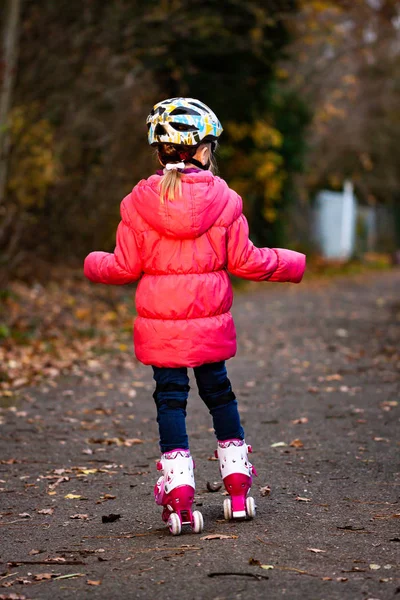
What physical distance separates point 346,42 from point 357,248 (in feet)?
32.2

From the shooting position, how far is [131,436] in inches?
281

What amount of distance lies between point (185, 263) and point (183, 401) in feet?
2.01

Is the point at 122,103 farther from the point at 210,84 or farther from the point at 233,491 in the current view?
the point at 233,491

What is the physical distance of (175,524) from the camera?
449 cm

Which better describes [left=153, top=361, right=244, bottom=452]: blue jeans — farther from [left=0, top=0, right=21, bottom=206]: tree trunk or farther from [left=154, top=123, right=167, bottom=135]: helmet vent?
[left=0, top=0, right=21, bottom=206]: tree trunk

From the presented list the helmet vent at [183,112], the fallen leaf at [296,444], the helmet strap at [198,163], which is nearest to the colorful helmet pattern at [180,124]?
the helmet vent at [183,112]

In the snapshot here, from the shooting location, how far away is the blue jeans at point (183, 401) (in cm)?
465

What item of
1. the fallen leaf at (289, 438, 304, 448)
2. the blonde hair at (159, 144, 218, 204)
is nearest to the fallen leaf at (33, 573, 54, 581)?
the blonde hair at (159, 144, 218, 204)

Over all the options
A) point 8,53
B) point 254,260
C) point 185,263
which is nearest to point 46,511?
point 185,263

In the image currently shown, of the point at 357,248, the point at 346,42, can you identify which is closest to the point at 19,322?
A: the point at 346,42

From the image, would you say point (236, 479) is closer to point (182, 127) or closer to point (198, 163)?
point (198, 163)

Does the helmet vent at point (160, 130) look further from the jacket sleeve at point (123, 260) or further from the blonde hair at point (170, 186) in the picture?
the jacket sleeve at point (123, 260)

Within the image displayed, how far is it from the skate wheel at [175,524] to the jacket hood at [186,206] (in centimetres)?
120

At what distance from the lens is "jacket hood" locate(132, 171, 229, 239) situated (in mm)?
4566
